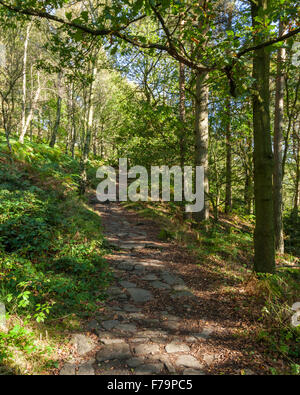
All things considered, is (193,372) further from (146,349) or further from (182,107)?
(182,107)

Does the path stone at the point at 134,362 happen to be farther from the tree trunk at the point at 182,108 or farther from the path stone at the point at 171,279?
the tree trunk at the point at 182,108

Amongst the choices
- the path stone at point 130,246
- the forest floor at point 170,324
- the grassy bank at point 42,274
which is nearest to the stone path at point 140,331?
the forest floor at point 170,324

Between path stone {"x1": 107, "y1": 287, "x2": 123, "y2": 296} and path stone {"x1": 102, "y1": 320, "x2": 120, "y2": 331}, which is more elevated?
path stone {"x1": 107, "y1": 287, "x2": 123, "y2": 296}

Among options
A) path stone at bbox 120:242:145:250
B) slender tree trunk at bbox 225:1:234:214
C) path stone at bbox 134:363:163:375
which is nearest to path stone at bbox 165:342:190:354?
path stone at bbox 134:363:163:375

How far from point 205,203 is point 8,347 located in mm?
6676

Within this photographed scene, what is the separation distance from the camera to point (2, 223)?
458 centimetres

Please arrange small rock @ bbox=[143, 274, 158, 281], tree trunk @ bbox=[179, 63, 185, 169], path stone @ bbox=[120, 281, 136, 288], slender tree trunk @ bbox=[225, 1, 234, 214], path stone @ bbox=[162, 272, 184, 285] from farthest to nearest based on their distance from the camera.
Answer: tree trunk @ bbox=[179, 63, 185, 169]
slender tree trunk @ bbox=[225, 1, 234, 214]
small rock @ bbox=[143, 274, 158, 281]
path stone @ bbox=[162, 272, 184, 285]
path stone @ bbox=[120, 281, 136, 288]

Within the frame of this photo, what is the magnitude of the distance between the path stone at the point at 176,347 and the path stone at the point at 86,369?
877mm

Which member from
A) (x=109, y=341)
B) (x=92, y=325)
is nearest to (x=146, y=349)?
(x=109, y=341)

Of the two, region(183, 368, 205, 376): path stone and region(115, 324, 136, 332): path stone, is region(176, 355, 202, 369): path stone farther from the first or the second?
region(115, 324, 136, 332): path stone

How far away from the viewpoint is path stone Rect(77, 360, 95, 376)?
2.40 meters

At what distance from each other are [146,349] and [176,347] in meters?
0.37

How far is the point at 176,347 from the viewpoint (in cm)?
286

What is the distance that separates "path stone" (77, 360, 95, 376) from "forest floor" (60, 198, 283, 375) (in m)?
A: 0.01
